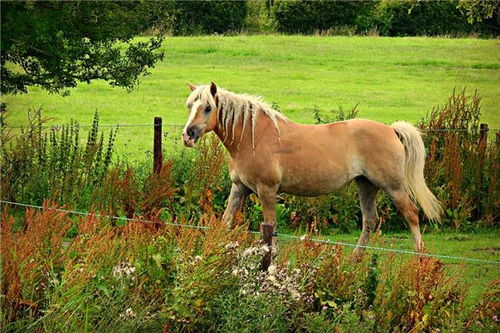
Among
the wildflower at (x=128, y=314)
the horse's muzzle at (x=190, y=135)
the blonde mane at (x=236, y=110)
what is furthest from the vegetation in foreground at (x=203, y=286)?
the blonde mane at (x=236, y=110)

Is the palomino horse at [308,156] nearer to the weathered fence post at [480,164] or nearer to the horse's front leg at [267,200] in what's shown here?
the horse's front leg at [267,200]

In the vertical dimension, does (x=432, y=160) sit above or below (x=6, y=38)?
below

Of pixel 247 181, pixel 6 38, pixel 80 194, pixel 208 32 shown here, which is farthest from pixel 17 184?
pixel 208 32

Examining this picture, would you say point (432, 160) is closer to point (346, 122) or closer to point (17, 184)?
point (346, 122)

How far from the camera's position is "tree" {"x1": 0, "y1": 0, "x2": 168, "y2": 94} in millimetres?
12953

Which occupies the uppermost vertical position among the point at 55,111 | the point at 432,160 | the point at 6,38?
the point at 6,38

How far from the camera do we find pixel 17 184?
1384 cm

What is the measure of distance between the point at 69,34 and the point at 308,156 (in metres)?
3.46

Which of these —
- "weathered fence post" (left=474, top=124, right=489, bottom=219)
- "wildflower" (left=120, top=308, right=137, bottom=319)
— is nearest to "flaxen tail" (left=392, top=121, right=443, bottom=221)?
"weathered fence post" (left=474, top=124, right=489, bottom=219)

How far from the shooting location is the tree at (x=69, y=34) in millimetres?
12953

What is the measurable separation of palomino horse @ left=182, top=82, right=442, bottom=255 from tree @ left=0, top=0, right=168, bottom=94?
7.85ft

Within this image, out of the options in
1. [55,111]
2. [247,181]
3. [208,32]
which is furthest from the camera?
[208,32]

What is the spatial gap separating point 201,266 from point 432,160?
23.1ft

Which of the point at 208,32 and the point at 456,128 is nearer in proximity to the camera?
the point at 456,128
